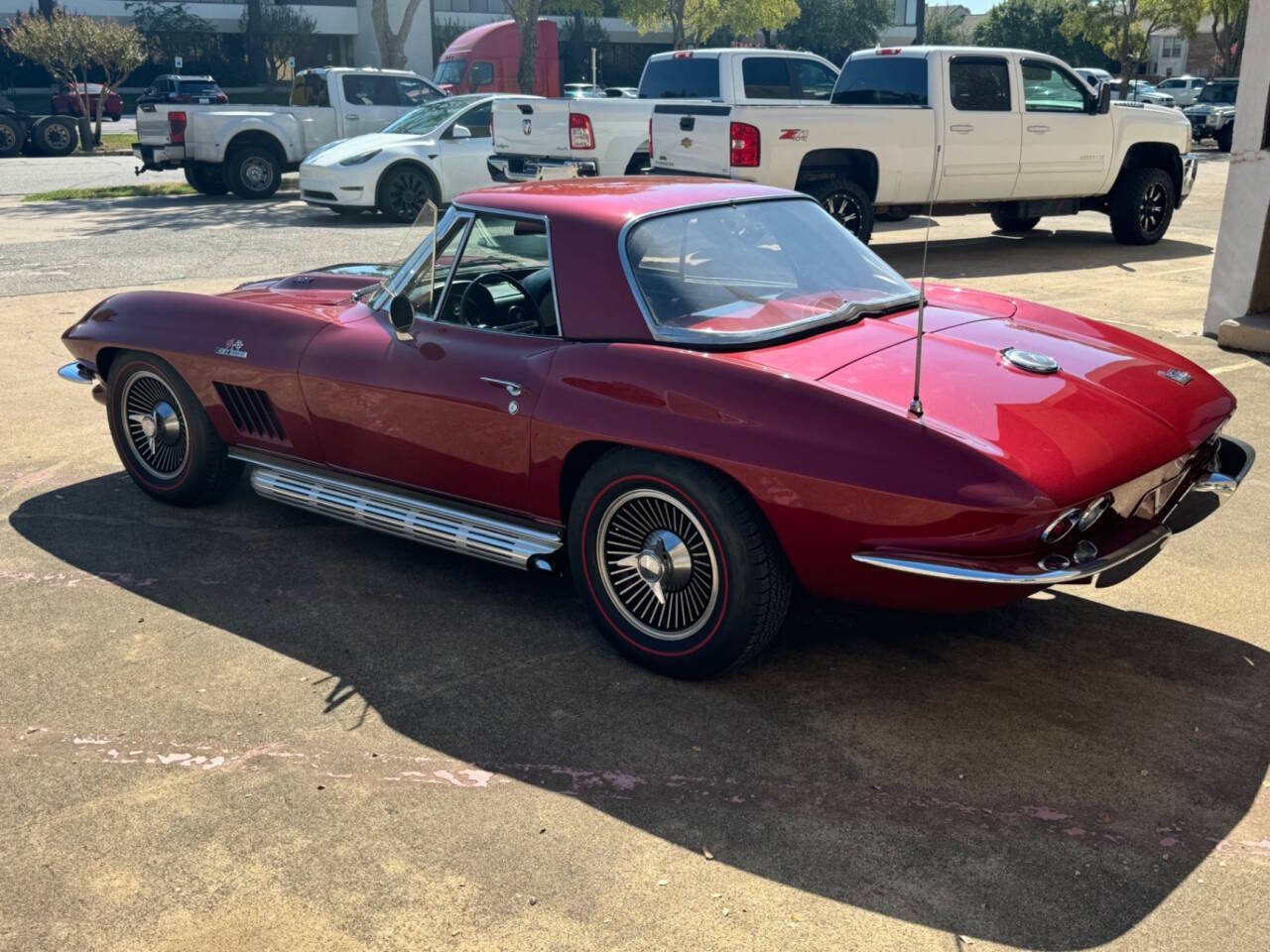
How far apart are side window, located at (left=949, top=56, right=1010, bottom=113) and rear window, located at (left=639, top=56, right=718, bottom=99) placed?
270 cm

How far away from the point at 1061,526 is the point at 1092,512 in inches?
6.2

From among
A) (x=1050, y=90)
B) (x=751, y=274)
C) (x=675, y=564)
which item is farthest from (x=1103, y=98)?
(x=675, y=564)

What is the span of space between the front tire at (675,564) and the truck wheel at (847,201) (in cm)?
849

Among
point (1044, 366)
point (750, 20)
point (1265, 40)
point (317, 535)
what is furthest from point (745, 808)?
point (750, 20)

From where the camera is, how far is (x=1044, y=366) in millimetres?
3922

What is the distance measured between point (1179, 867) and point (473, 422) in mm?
2549

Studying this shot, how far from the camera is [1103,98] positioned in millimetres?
12883

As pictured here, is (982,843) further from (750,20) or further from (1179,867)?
(750,20)

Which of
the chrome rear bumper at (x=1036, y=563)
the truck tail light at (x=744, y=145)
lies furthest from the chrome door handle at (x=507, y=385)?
the truck tail light at (x=744, y=145)

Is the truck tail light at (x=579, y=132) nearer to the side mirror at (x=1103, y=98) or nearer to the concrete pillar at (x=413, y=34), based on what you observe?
the side mirror at (x=1103, y=98)

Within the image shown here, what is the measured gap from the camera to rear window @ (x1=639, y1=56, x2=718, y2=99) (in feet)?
45.6

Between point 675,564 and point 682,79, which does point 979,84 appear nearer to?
point 682,79

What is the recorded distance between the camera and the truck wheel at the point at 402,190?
1542 centimetres

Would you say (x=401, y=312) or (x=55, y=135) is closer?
(x=401, y=312)
